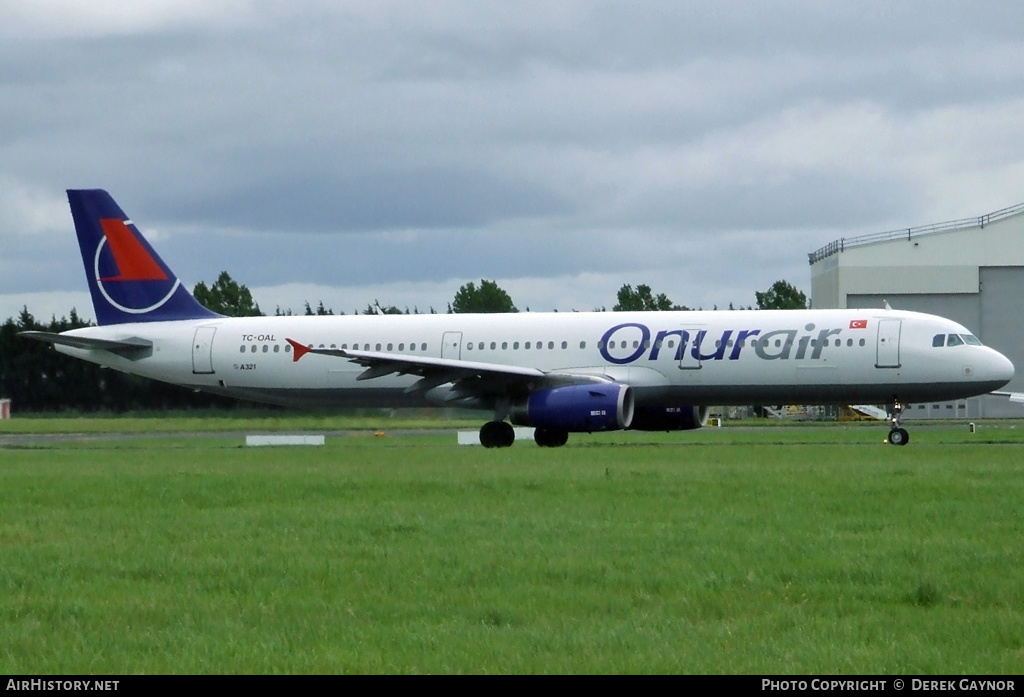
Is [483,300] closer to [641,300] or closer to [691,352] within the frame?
[641,300]

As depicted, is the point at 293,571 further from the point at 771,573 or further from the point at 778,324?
→ the point at 778,324

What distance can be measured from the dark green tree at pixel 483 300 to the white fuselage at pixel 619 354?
48.1 meters

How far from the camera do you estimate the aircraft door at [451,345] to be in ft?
128

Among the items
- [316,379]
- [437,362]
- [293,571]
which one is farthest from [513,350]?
[293,571]

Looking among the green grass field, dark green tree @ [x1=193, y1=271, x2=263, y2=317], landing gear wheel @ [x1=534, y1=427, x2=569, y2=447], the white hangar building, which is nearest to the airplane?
landing gear wheel @ [x1=534, y1=427, x2=569, y2=447]

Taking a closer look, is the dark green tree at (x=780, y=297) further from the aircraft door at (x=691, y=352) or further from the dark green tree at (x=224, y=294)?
the aircraft door at (x=691, y=352)

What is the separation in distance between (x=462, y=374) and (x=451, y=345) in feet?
11.4

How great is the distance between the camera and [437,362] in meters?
35.6

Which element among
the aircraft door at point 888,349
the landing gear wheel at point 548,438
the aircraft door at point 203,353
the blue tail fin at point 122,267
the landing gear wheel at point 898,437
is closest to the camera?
the landing gear wheel at point 898,437

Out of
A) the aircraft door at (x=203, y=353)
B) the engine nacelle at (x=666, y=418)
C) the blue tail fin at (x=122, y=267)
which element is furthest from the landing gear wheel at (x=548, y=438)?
the blue tail fin at (x=122, y=267)

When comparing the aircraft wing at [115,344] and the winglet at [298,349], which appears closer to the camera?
the winglet at [298,349]

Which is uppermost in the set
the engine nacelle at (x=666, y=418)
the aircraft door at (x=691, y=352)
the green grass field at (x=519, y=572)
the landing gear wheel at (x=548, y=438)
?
the aircraft door at (x=691, y=352)

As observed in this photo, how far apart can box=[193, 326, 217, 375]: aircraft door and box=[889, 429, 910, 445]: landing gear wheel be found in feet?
62.7

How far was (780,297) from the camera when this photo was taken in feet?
470
